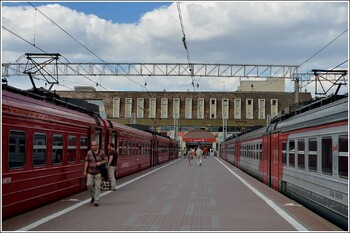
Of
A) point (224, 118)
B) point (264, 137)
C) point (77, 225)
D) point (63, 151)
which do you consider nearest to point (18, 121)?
point (77, 225)

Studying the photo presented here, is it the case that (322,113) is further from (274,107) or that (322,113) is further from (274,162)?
(274,107)

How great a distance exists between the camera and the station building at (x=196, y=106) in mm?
97000

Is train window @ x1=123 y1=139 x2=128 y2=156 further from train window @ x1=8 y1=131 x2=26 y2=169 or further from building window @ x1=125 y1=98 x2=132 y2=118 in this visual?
building window @ x1=125 y1=98 x2=132 y2=118

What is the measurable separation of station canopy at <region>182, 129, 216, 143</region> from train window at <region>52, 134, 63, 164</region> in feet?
259

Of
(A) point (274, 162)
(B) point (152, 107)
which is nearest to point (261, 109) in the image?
(B) point (152, 107)

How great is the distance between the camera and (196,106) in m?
99.0

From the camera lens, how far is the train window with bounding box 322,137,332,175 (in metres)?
11.0

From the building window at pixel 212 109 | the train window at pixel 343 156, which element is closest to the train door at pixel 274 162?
the train window at pixel 343 156

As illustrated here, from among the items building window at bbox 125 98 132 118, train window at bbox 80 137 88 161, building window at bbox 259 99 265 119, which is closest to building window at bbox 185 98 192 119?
building window at bbox 125 98 132 118

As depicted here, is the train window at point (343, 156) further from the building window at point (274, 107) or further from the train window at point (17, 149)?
the building window at point (274, 107)

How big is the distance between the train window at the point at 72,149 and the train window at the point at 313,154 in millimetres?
6982

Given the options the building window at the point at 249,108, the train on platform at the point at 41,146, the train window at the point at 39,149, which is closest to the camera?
the train on platform at the point at 41,146

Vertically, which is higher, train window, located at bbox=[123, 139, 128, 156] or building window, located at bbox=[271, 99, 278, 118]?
building window, located at bbox=[271, 99, 278, 118]

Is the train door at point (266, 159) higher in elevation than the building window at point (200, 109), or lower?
lower
